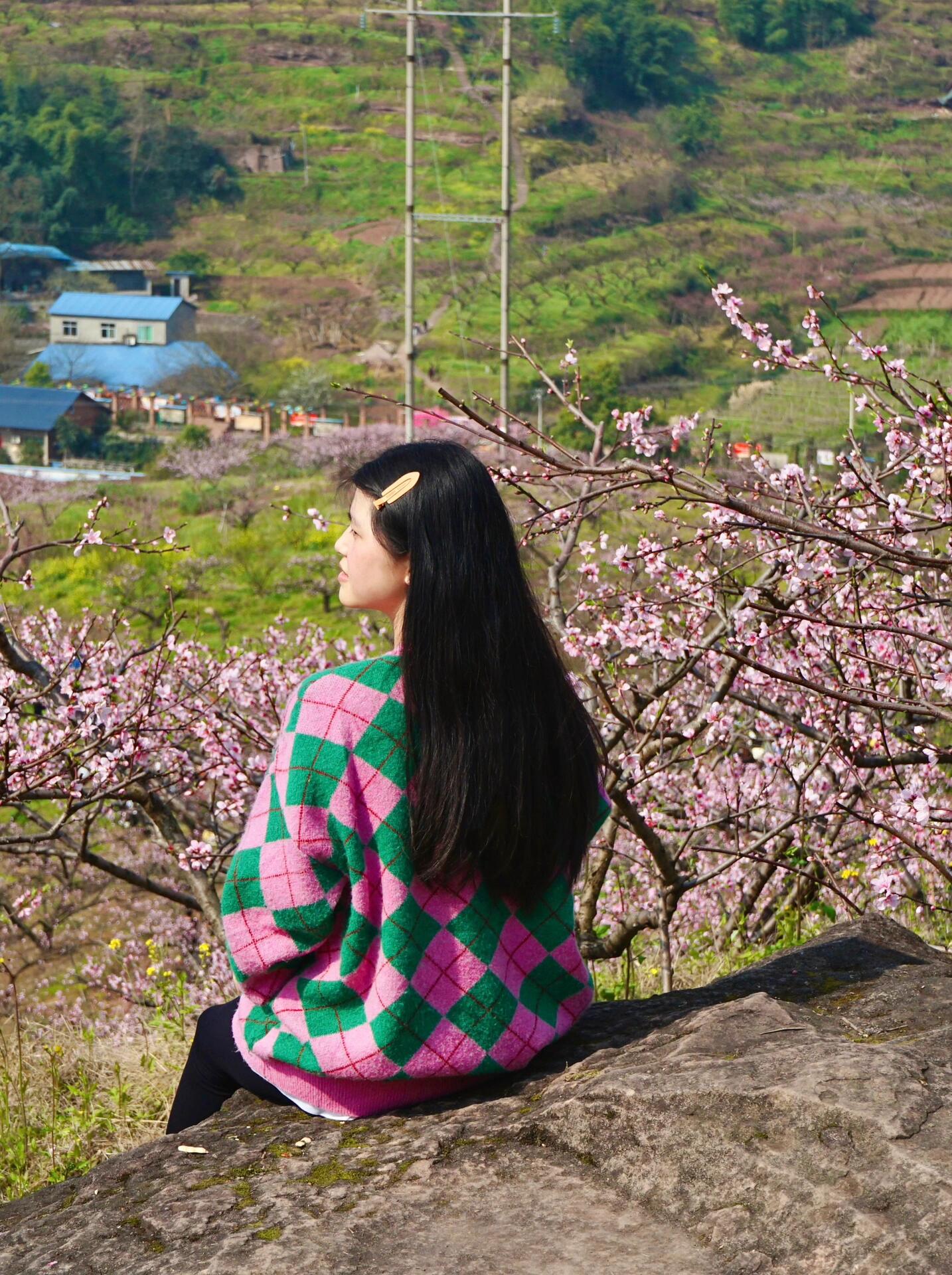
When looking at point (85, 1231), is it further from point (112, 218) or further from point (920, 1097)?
point (112, 218)

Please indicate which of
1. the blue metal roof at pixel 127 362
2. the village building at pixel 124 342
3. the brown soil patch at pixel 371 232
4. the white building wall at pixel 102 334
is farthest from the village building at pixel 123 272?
the brown soil patch at pixel 371 232

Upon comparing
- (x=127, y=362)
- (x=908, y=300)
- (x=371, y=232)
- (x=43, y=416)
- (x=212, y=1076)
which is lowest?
(x=43, y=416)

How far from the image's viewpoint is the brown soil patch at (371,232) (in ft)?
179

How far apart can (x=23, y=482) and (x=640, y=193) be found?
108 ft

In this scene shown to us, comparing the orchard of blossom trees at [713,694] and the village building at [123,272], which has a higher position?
the orchard of blossom trees at [713,694]

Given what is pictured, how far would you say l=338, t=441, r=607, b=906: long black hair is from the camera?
200 centimetres

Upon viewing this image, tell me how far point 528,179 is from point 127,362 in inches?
792

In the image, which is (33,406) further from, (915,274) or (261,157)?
(915,274)

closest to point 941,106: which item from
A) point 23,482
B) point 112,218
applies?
point 112,218

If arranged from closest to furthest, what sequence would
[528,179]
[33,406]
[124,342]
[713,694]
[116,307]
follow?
[713,694], [33,406], [124,342], [116,307], [528,179]

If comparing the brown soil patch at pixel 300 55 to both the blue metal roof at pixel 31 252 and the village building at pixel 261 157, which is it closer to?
the village building at pixel 261 157

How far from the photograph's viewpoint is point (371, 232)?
54.9m

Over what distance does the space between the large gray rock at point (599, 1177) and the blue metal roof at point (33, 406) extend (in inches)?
1546

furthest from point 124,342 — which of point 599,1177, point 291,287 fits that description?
point 599,1177
